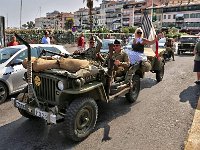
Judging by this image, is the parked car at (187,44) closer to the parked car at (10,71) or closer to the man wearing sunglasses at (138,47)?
the man wearing sunglasses at (138,47)

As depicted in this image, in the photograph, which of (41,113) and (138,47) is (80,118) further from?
(138,47)

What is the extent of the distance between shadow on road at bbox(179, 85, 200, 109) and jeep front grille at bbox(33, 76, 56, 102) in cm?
412

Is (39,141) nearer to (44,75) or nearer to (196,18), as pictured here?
(44,75)

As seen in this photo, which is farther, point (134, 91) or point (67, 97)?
point (134, 91)

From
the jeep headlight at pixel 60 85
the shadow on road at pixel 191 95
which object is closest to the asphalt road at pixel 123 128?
the shadow on road at pixel 191 95

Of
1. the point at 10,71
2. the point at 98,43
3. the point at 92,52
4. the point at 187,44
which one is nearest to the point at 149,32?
the point at 92,52

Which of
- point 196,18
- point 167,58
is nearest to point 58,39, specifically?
point 167,58

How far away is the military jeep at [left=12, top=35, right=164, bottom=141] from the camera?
4.88m

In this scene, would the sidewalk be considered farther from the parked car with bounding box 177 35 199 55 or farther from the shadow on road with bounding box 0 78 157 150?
the parked car with bounding box 177 35 199 55

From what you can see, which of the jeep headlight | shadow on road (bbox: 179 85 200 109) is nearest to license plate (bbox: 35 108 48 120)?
the jeep headlight

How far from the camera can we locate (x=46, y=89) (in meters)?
5.26

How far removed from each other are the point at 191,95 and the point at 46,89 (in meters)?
5.22

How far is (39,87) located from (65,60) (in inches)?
30.2

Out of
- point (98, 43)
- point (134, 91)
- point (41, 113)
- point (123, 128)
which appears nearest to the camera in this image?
point (41, 113)
